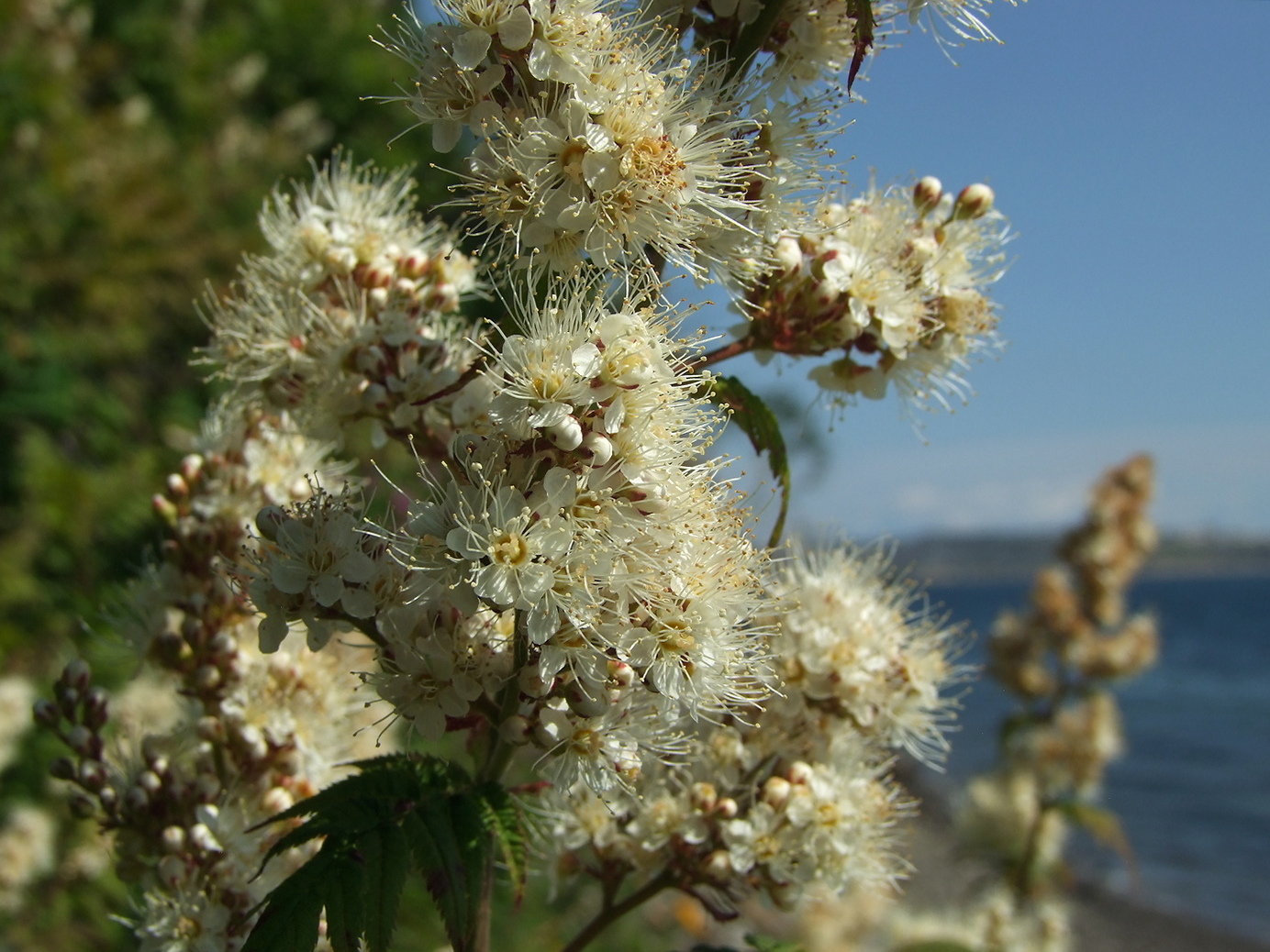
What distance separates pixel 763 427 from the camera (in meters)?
1.93

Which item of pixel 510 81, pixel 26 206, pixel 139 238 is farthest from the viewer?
pixel 139 238

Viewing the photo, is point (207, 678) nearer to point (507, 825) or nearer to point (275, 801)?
point (275, 801)

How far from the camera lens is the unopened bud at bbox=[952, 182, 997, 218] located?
86.0 inches

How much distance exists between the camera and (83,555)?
7.52 meters

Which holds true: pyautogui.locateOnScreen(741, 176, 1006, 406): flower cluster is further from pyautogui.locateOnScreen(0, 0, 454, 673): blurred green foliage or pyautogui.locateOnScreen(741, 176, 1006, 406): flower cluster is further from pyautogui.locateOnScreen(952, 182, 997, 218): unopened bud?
pyautogui.locateOnScreen(0, 0, 454, 673): blurred green foliage

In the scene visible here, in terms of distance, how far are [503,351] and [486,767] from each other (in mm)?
725

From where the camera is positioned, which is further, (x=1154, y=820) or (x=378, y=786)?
(x=1154, y=820)

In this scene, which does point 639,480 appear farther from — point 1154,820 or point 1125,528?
point 1154,820

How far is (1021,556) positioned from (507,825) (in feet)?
529

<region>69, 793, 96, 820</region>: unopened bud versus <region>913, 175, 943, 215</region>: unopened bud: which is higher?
<region>913, 175, 943, 215</region>: unopened bud

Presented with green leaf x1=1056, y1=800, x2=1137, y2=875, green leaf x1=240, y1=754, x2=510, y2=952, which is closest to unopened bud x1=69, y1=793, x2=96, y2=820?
green leaf x1=240, y1=754, x2=510, y2=952

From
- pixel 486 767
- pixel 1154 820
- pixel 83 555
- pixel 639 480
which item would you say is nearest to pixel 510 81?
pixel 639 480

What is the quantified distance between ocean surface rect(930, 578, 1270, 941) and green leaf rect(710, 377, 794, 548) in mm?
649

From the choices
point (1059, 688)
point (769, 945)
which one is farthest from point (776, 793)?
point (1059, 688)
